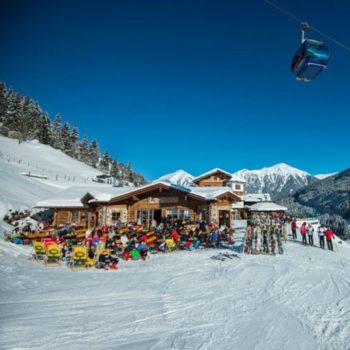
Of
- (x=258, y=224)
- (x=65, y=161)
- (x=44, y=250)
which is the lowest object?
(x=44, y=250)

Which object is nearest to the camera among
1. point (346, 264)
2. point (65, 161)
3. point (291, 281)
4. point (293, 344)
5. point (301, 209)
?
point (293, 344)

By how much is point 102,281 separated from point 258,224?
8.11m

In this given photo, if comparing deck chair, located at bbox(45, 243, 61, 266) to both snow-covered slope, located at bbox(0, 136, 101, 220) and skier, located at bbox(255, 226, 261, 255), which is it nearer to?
skier, located at bbox(255, 226, 261, 255)

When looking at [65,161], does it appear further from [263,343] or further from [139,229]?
[263,343]

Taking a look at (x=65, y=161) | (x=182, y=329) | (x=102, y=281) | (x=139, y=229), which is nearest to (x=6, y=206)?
(x=139, y=229)

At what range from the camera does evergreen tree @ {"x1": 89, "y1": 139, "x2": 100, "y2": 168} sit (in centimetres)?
7862

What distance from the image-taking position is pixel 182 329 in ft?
17.4

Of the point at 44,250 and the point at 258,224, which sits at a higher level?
the point at 258,224

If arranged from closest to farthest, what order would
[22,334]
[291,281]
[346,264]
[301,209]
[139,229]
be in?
[22,334] < [291,281] < [346,264] < [139,229] < [301,209]

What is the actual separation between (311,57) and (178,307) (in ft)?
23.0

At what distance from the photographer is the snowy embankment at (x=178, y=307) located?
4.83 meters

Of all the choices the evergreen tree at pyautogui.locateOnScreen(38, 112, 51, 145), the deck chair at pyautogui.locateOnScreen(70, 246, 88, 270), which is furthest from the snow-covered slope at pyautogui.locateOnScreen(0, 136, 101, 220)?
the deck chair at pyautogui.locateOnScreen(70, 246, 88, 270)

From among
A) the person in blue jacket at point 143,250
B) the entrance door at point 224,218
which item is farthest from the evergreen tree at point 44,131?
the person in blue jacket at point 143,250

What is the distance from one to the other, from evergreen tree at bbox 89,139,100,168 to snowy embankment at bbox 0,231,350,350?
229 feet
